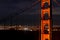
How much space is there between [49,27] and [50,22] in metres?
0.21

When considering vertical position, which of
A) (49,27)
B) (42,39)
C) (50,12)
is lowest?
(42,39)

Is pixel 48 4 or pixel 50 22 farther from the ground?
pixel 48 4

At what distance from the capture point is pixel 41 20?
815 centimetres

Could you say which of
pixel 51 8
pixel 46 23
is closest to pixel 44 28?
pixel 46 23

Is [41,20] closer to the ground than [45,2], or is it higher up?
closer to the ground

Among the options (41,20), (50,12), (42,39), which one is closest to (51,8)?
(50,12)

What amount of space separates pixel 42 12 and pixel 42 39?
112cm

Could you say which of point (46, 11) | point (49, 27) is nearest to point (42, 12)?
point (46, 11)

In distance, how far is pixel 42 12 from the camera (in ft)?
26.5

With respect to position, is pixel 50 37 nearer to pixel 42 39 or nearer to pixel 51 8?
pixel 42 39

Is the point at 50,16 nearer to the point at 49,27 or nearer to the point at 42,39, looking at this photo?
the point at 49,27

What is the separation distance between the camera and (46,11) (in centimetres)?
793

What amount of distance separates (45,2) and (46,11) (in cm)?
36

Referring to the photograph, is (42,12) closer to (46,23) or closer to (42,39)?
(46,23)
